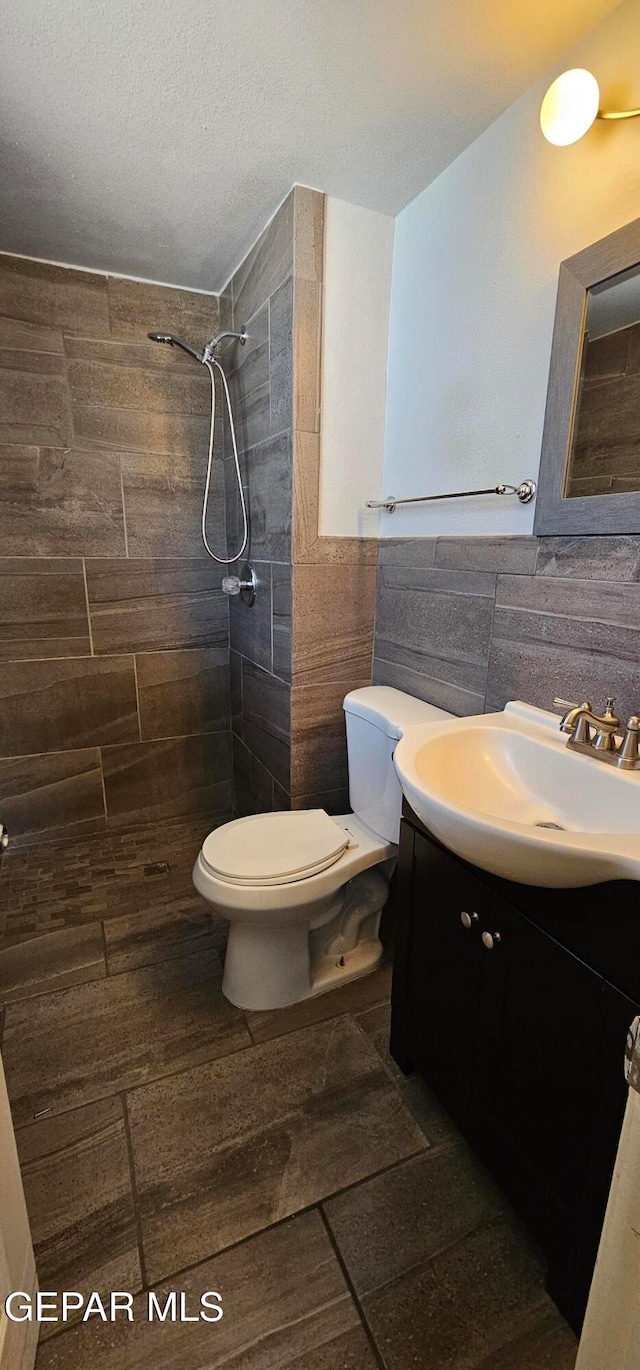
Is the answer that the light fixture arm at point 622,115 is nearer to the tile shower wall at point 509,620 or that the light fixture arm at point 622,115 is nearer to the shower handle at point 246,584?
the tile shower wall at point 509,620

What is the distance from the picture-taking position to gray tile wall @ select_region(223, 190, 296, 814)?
1745 mm

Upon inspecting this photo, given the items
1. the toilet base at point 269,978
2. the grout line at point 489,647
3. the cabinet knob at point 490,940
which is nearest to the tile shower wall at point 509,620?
the grout line at point 489,647

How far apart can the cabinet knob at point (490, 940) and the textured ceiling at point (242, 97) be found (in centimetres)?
173

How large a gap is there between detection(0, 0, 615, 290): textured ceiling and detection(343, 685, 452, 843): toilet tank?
145 cm

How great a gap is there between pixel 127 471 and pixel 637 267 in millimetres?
1854

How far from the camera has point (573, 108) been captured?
39.9 inches

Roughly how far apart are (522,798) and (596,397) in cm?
84

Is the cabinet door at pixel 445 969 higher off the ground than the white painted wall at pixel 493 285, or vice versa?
the white painted wall at pixel 493 285

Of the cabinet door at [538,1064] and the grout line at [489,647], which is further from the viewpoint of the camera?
the grout line at [489,647]

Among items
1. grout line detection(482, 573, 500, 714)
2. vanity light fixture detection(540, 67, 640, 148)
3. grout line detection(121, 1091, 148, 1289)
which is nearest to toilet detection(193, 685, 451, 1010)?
grout line detection(482, 573, 500, 714)

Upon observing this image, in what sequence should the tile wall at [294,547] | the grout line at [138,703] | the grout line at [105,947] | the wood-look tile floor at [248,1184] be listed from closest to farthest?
the wood-look tile floor at [248,1184]
the tile wall at [294,547]
the grout line at [105,947]
the grout line at [138,703]

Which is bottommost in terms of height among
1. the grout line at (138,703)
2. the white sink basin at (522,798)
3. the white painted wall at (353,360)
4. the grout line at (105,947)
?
the grout line at (105,947)

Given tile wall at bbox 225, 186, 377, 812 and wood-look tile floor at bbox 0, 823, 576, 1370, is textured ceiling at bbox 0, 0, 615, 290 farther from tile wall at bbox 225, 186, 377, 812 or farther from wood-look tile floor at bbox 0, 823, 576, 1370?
wood-look tile floor at bbox 0, 823, 576, 1370

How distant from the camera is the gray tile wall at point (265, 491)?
5.73 feet
